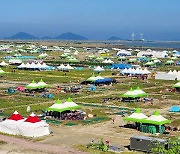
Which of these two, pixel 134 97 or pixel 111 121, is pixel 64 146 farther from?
pixel 134 97

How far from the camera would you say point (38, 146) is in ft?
113

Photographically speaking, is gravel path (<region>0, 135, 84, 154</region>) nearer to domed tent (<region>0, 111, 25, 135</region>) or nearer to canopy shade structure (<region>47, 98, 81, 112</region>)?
domed tent (<region>0, 111, 25, 135</region>)

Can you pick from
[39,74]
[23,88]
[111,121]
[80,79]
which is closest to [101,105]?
[111,121]

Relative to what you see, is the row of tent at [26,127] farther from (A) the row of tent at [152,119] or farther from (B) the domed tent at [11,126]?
(A) the row of tent at [152,119]

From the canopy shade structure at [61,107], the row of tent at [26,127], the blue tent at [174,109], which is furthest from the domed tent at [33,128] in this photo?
the blue tent at [174,109]

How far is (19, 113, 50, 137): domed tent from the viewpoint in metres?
38.8

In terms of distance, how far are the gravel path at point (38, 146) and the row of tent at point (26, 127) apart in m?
1.93

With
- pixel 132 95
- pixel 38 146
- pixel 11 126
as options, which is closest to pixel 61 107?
pixel 11 126

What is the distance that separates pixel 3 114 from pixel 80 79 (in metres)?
38.0

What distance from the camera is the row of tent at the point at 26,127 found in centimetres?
3881

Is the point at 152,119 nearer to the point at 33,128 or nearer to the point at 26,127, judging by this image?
the point at 33,128

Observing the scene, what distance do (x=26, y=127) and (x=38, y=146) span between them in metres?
4.89

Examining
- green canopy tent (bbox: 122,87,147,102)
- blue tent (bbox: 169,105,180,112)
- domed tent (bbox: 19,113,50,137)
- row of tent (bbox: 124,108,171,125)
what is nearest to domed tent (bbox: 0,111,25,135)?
domed tent (bbox: 19,113,50,137)

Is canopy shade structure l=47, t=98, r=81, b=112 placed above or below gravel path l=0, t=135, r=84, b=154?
above
